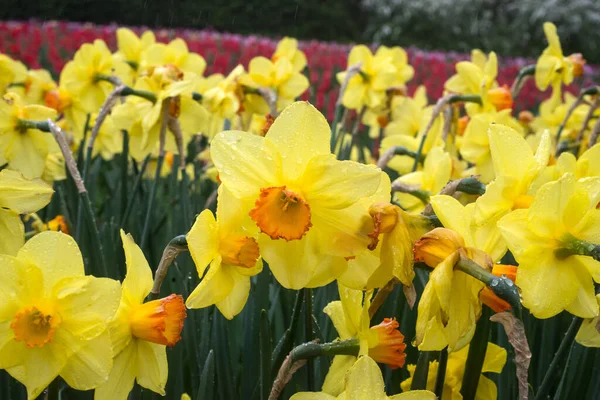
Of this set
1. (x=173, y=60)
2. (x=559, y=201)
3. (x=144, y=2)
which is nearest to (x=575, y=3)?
(x=144, y=2)

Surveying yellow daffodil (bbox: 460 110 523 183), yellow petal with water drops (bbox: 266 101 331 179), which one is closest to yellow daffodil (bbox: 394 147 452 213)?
yellow daffodil (bbox: 460 110 523 183)

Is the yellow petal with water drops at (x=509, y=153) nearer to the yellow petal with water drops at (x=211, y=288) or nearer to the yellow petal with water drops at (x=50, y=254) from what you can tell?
the yellow petal with water drops at (x=211, y=288)

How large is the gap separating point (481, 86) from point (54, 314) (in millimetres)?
1612

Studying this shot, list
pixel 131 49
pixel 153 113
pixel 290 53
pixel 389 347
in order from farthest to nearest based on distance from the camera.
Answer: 1. pixel 290 53
2. pixel 131 49
3. pixel 153 113
4. pixel 389 347

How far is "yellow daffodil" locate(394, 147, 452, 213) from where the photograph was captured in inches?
63.4

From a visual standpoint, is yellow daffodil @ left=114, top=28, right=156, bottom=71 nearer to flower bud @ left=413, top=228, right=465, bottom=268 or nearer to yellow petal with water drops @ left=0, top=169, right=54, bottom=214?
yellow petal with water drops @ left=0, top=169, right=54, bottom=214

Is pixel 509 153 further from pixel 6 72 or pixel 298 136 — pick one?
pixel 6 72

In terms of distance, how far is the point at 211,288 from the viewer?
0.89m

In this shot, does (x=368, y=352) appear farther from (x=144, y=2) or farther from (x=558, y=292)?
(x=144, y=2)

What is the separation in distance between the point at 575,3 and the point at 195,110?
13.2 metres

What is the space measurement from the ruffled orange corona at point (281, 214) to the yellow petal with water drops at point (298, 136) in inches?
1.7

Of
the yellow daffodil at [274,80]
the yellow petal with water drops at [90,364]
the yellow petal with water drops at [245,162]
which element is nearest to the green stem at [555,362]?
the yellow petal with water drops at [245,162]

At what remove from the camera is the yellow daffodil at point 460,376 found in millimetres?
1055

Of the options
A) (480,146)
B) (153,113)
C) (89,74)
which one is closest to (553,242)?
(480,146)
